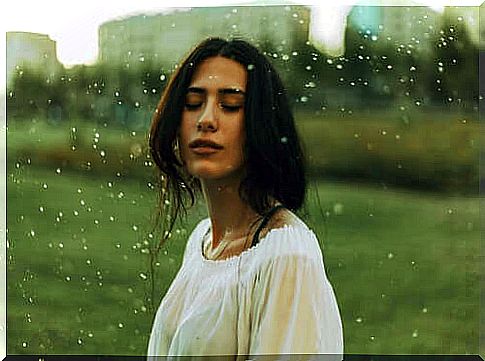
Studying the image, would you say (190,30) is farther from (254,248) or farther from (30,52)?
(254,248)

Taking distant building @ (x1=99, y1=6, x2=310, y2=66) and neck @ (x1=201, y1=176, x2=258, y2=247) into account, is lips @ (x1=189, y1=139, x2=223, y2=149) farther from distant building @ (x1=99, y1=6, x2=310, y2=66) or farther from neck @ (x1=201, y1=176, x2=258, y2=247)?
distant building @ (x1=99, y1=6, x2=310, y2=66)

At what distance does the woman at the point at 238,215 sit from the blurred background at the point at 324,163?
0.15 ft

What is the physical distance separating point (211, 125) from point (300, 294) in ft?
1.77

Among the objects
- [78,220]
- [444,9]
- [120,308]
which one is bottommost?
[120,308]

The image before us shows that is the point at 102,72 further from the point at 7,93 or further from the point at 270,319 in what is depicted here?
the point at 270,319

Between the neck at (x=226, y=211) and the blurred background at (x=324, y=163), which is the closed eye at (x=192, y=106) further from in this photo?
the neck at (x=226, y=211)

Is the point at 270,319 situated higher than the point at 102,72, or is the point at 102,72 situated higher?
the point at 102,72

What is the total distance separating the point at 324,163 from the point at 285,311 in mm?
443

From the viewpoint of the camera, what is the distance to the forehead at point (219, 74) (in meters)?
3.17

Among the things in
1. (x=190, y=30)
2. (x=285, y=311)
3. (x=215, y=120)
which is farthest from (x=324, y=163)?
(x=190, y=30)

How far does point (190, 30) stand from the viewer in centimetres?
324

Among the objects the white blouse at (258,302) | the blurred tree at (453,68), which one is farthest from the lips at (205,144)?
the blurred tree at (453,68)

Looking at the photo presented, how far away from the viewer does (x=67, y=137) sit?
3.31 metres

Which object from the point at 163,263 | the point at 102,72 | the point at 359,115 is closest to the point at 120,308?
the point at 163,263
